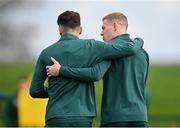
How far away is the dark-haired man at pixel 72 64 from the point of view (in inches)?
382

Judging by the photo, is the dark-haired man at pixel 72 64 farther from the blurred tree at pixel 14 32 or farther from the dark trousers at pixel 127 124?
the blurred tree at pixel 14 32

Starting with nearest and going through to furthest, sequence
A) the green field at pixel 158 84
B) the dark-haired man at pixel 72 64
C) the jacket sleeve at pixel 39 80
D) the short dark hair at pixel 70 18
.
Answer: the dark-haired man at pixel 72 64 < the short dark hair at pixel 70 18 < the jacket sleeve at pixel 39 80 < the green field at pixel 158 84

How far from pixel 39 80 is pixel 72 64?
46 cm

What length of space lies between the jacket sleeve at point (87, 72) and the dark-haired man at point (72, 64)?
0.18 ft

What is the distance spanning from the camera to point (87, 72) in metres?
9.73

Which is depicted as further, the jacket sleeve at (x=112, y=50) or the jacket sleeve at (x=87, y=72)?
the jacket sleeve at (x=112, y=50)

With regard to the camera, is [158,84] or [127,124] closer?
[127,124]

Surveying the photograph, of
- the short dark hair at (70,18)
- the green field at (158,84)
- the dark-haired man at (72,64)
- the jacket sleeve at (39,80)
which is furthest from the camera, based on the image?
the green field at (158,84)

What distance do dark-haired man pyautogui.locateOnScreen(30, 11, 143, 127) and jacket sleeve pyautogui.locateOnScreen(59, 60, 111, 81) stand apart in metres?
0.06

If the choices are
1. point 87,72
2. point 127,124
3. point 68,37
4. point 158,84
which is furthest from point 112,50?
point 158,84

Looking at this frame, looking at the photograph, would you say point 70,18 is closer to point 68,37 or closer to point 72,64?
point 68,37

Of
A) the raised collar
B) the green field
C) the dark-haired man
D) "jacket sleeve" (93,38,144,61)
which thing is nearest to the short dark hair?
the dark-haired man

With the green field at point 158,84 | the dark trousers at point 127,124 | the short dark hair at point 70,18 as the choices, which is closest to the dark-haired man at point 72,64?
the short dark hair at point 70,18

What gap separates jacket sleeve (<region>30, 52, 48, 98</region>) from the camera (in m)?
9.98
